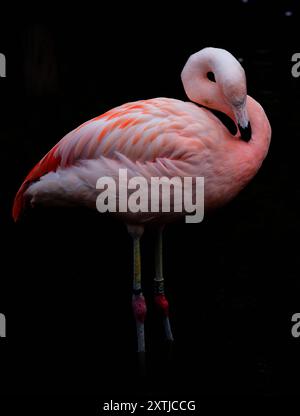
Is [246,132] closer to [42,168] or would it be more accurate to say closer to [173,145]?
[173,145]

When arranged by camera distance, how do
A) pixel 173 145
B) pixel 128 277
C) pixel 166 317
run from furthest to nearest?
pixel 128 277, pixel 166 317, pixel 173 145

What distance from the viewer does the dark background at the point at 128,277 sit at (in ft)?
12.8

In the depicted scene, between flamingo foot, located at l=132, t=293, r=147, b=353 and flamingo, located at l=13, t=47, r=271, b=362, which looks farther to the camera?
flamingo foot, located at l=132, t=293, r=147, b=353

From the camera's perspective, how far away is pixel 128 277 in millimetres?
4945

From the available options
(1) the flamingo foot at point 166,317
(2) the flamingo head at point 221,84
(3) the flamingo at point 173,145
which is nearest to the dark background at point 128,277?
(1) the flamingo foot at point 166,317

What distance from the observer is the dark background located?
390 cm

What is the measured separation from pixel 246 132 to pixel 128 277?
5.01ft

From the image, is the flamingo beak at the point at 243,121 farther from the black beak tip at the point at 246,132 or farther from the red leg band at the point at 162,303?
the red leg band at the point at 162,303

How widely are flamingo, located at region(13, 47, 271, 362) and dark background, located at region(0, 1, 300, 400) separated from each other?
25 centimetres

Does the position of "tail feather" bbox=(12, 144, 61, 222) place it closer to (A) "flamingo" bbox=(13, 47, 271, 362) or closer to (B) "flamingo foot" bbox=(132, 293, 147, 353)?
(A) "flamingo" bbox=(13, 47, 271, 362)

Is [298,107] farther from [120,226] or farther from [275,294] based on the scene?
[275,294]

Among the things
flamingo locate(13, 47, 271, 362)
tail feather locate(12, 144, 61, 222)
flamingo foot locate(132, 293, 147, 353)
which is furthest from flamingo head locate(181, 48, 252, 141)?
flamingo foot locate(132, 293, 147, 353)

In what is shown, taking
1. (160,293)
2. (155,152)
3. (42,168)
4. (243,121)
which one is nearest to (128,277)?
(160,293)

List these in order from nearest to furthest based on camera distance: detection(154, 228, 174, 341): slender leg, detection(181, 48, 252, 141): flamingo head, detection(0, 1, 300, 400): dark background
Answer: detection(181, 48, 252, 141): flamingo head → detection(0, 1, 300, 400): dark background → detection(154, 228, 174, 341): slender leg
